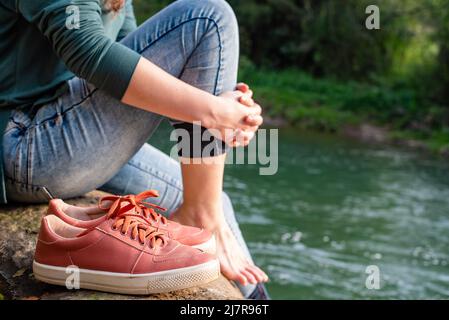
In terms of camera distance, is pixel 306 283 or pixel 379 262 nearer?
pixel 306 283

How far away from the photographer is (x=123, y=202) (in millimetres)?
1372

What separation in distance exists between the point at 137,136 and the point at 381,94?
11.4 m

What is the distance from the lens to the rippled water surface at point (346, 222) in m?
3.41

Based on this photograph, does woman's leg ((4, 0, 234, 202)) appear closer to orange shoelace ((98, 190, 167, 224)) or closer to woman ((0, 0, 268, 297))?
woman ((0, 0, 268, 297))

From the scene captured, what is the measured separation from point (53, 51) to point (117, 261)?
0.58m

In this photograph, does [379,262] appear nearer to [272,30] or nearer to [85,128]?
[85,128]

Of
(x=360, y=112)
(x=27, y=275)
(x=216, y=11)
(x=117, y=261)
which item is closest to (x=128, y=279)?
(x=117, y=261)

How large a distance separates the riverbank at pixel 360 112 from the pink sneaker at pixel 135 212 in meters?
8.39

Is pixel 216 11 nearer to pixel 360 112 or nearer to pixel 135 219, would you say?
pixel 135 219

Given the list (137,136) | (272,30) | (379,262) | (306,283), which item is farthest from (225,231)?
(272,30)

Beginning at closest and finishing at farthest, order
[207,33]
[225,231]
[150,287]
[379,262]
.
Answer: [150,287], [207,33], [225,231], [379,262]

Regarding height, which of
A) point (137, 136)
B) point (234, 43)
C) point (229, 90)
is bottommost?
point (137, 136)

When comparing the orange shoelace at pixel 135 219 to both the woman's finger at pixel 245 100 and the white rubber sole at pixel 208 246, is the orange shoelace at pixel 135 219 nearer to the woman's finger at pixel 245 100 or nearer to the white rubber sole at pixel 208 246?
the white rubber sole at pixel 208 246

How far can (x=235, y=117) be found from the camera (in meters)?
1.56
